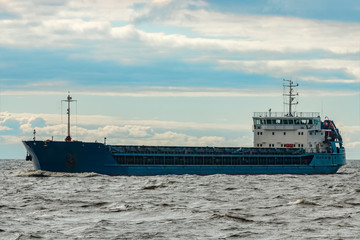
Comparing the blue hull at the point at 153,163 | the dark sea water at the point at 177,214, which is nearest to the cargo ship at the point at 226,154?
the blue hull at the point at 153,163

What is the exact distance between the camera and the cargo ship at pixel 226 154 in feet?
200

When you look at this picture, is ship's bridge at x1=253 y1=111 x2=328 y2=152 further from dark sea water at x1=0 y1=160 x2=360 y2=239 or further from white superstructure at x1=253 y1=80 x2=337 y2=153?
dark sea water at x1=0 y1=160 x2=360 y2=239

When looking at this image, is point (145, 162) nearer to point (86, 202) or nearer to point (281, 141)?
point (281, 141)

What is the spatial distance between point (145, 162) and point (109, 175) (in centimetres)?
584

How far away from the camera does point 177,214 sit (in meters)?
30.0

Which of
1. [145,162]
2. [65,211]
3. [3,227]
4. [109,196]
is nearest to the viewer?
[3,227]

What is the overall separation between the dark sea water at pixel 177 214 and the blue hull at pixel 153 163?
15.9 metres

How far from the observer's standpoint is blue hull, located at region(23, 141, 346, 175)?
60.7 meters

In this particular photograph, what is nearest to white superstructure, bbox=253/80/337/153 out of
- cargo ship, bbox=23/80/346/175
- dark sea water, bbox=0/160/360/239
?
cargo ship, bbox=23/80/346/175

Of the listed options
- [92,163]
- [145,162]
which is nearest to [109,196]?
[92,163]

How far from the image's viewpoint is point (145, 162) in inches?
2648

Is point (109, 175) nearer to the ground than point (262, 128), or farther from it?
nearer to the ground

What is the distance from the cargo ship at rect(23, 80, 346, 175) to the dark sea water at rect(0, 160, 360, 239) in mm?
16031

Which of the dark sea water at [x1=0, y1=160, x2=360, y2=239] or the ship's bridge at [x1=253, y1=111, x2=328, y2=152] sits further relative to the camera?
the ship's bridge at [x1=253, y1=111, x2=328, y2=152]
